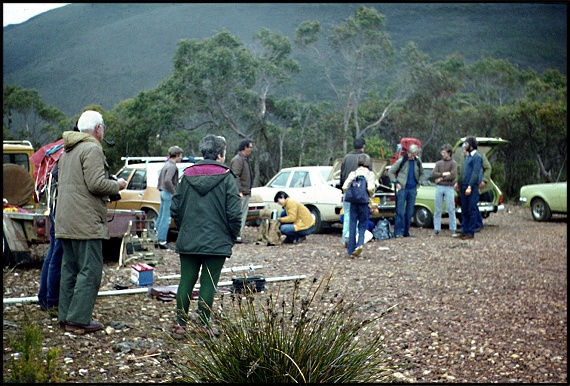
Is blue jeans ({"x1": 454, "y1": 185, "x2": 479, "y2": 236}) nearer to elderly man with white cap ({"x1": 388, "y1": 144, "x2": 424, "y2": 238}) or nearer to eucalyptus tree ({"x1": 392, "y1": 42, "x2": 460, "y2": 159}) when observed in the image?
elderly man with white cap ({"x1": 388, "y1": 144, "x2": 424, "y2": 238})

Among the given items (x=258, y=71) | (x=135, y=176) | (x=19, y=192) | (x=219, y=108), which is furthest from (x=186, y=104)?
(x=19, y=192)

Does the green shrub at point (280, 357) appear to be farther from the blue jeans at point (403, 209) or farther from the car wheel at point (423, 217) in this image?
the car wheel at point (423, 217)

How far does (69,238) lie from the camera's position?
5.66m

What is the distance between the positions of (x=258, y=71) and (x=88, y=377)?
2780 centimetres

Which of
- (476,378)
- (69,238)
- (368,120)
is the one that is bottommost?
(476,378)

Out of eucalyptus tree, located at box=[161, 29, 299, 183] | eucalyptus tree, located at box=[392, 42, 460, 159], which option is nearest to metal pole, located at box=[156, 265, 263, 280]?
eucalyptus tree, located at box=[161, 29, 299, 183]

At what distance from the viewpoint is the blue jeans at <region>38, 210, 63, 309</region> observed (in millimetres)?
6230

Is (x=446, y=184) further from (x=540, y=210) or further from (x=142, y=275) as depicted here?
(x=142, y=275)

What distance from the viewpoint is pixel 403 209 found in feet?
45.1

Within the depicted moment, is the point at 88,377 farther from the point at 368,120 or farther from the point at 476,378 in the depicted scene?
the point at 368,120

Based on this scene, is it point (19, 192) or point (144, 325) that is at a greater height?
point (19, 192)

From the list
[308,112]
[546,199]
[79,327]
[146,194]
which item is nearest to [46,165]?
[79,327]

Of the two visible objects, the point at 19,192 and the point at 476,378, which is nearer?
the point at 476,378

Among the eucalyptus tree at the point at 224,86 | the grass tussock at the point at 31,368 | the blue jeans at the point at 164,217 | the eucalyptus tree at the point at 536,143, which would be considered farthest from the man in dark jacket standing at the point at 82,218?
the eucalyptus tree at the point at 224,86
